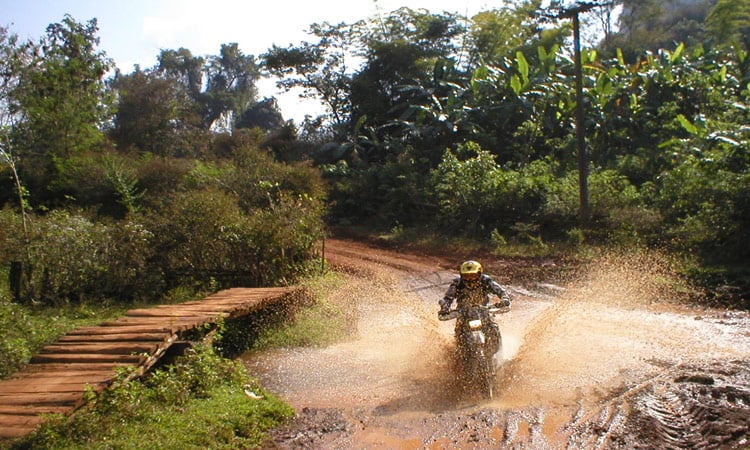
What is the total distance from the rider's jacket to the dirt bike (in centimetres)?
32

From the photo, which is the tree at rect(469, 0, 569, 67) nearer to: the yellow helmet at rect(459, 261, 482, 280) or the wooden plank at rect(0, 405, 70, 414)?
the yellow helmet at rect(459, 261, 482, 280)

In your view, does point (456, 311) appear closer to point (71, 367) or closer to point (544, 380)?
point (544, 380)

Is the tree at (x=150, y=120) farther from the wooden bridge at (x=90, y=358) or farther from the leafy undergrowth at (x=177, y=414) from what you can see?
the leafy undergrowth at (x=177, y=414)

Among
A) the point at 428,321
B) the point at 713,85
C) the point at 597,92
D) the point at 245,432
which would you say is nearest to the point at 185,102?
the point at 597,92

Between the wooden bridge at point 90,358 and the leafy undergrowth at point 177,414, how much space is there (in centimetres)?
15

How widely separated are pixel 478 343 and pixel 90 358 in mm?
4035

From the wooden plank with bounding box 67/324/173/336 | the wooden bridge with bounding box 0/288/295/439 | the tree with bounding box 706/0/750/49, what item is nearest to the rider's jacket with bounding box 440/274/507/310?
the wooden bridge with bounding box 0/288/295/439

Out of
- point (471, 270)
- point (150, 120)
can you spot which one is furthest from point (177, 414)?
point (150, 120)

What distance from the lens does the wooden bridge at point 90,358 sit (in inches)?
218

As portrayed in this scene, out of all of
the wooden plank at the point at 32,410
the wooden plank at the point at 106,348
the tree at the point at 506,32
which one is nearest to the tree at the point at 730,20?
the tree at the point at 506,32

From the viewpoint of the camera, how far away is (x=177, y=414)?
617cm

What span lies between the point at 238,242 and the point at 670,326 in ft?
25.1

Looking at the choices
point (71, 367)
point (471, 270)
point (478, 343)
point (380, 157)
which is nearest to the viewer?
point (71, 367)

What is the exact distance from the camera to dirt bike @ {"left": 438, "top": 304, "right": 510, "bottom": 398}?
23.7 ft
